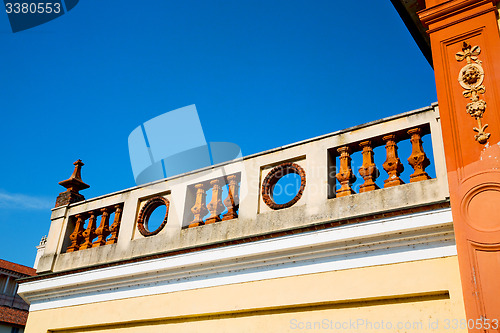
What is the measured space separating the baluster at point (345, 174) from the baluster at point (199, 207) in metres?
2.39

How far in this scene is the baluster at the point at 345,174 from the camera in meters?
6.48

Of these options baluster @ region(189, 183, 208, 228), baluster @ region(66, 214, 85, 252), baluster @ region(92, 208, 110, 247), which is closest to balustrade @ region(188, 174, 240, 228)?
baluster @ region(189, 183, 208, 228)

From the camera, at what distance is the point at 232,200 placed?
7465 mm

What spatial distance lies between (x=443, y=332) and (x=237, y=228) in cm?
319

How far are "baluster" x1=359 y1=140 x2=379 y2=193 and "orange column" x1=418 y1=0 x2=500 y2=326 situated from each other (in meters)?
1.15

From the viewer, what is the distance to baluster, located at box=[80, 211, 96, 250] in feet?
28.7

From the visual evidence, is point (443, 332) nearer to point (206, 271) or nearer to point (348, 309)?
point (348, 309)

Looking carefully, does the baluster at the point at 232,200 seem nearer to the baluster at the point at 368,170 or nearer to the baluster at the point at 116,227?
the baluster at the point at 368,170

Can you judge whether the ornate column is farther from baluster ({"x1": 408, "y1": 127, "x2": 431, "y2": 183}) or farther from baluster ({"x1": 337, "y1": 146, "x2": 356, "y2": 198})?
baluster ({"x1": 408, "y1": 127, "x2": 431, "y2": 183})

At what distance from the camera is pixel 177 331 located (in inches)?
282

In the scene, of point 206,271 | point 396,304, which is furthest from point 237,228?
point 396,304

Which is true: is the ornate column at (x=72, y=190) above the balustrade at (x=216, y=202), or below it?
above

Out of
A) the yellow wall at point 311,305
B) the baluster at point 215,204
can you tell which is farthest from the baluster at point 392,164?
the baluster at point 215,204

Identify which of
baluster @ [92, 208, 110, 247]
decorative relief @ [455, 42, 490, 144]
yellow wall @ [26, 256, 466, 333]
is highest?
decorative relief @ [455, 42, 490, 144]
